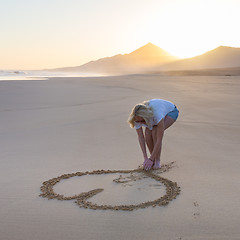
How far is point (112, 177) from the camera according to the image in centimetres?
383

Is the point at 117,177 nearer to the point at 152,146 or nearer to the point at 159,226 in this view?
the point at 152,146

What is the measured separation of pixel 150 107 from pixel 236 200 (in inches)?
57.5

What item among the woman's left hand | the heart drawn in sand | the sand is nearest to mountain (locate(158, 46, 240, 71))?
the sand

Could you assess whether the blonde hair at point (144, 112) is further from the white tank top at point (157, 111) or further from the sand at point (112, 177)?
the sand at point (112, 177)

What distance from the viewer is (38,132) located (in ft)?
20.6

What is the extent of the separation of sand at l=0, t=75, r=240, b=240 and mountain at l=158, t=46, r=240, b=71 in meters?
69.6

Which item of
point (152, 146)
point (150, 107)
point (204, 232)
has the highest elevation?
point (150, 107)

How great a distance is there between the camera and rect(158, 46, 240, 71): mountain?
76062mm

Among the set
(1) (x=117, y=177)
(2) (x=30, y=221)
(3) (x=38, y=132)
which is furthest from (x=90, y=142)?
(2) (x=30, y=221)

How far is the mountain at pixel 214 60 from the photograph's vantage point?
76062 millimetres

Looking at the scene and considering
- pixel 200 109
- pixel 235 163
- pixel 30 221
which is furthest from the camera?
pixel 200 109

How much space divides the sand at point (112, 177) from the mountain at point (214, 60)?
69.6 m

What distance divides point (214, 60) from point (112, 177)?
8200cm

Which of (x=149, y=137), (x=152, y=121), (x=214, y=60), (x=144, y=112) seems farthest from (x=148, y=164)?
(x=214, y=60)
